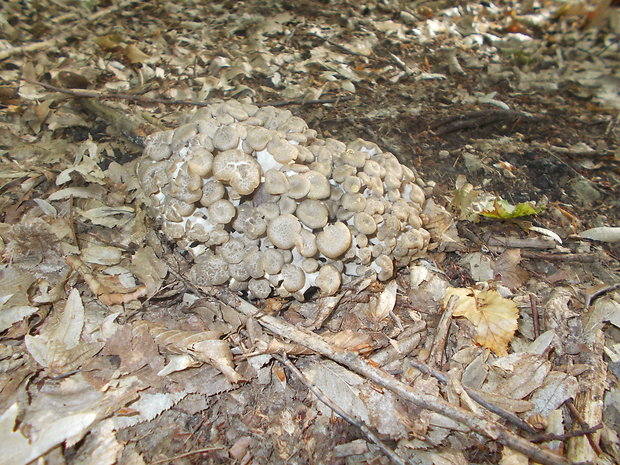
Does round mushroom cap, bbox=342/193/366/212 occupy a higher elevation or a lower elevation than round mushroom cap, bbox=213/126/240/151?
lower

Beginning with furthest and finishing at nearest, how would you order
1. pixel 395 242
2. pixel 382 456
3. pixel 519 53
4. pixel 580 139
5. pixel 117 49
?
1. pixel 519 53
2. pixel 117 49
3. pixel 580 139
4. pixel 395 242
5. pixel 382 456

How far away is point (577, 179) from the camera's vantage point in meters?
4.76

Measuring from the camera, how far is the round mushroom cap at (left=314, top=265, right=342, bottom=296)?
3.10 meters

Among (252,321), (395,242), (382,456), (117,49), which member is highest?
(117,49)

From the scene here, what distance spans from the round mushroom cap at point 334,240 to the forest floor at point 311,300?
1.60 feet

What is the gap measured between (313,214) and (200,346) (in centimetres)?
129

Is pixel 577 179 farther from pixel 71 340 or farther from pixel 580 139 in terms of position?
pixel 71 340

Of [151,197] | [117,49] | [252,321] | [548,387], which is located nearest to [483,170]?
[548,387]

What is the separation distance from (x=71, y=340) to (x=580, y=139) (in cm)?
647

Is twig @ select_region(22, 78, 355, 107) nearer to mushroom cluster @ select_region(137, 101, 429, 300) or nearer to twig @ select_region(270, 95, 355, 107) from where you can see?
twig @ select_region(270, 95, 355, 107)

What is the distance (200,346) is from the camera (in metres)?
2.89

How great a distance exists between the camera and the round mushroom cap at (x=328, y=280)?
3096mm

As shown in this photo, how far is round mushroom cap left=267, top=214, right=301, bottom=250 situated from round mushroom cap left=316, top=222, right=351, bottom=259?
7.6 inches

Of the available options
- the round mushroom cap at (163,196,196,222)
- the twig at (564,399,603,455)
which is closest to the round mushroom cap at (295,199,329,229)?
the round mushroom cap at (163,196,196,222)
